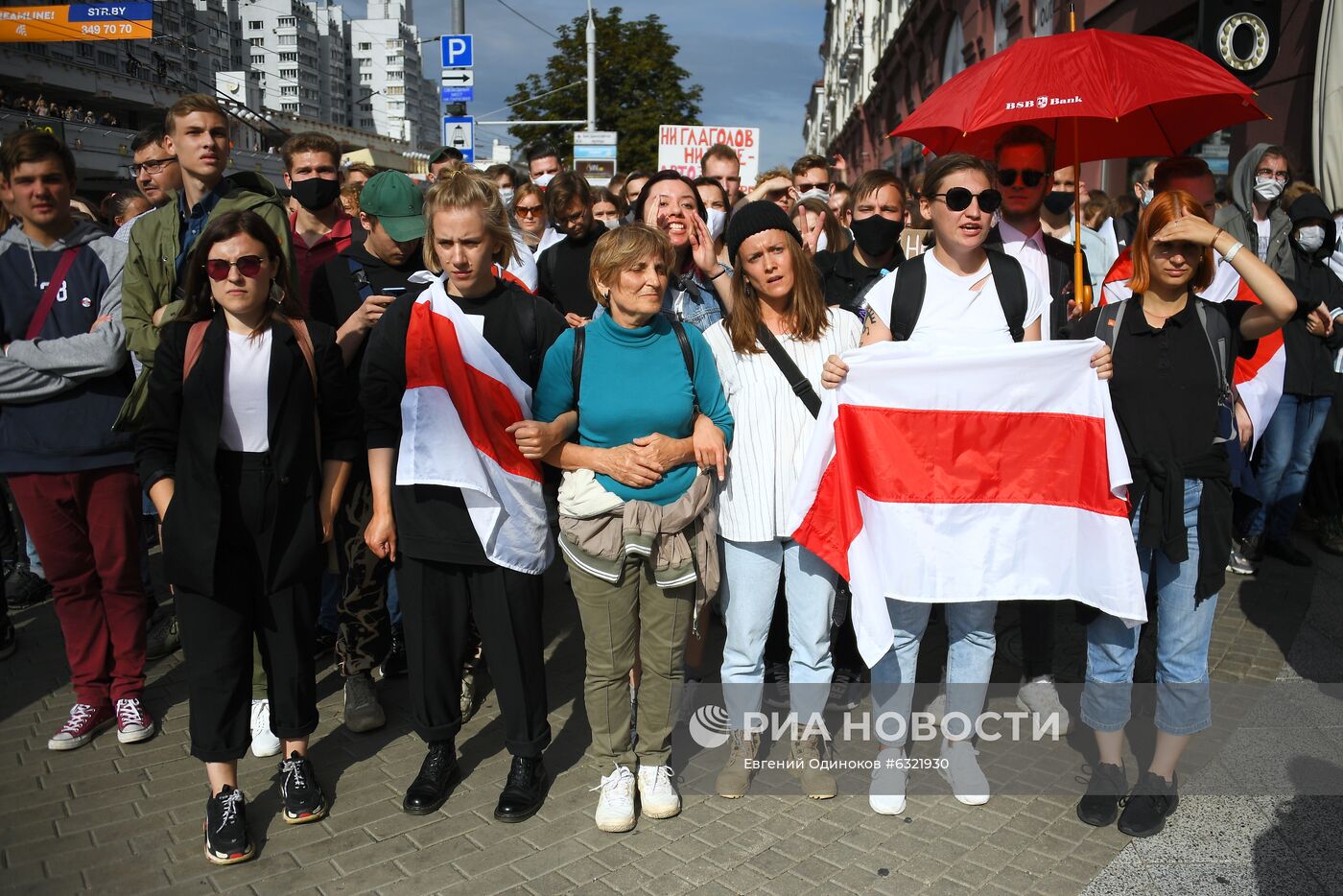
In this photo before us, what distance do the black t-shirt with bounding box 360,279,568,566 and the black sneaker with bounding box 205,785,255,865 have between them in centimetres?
105

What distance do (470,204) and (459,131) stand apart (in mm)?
14516

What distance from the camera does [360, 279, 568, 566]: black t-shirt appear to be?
365cm

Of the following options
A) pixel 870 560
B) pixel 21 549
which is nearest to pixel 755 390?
pixel 870 560

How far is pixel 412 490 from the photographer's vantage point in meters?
3.69

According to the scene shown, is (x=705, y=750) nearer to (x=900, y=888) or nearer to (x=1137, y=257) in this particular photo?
(x=900, y=888)

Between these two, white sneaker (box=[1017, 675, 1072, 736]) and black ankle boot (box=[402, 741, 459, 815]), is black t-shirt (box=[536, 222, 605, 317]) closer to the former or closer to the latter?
black ankle boot (box=[402, 741, 459, 815])

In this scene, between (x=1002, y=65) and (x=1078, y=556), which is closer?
(x=1078, y=556)

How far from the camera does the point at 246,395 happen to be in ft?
11.5

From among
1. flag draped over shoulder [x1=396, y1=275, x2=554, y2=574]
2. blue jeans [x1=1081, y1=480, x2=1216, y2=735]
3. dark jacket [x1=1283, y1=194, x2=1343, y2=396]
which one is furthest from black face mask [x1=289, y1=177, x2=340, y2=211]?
dark jacket [x1=1283, y1=194, x2=1343, y2=396]

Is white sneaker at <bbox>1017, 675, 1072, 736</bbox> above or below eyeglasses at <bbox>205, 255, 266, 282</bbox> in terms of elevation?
below

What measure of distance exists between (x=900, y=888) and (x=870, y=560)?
1.08m

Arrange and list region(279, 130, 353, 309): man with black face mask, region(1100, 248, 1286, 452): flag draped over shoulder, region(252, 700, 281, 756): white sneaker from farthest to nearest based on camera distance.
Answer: region(279, 130, 353, 309): man with black face mask → region(252, 700, 281, 756): white sneaker → region(1100, 248, 1286, 452): flag draped over shoulder

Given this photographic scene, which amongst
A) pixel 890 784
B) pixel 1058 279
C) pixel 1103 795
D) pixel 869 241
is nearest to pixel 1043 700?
pixel 1103 795

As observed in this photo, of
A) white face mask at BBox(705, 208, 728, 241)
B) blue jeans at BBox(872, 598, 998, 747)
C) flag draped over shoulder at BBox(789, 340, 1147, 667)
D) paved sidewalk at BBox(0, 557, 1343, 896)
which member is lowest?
paved sidewalk at BBox(0, 557, 1343, 896)
